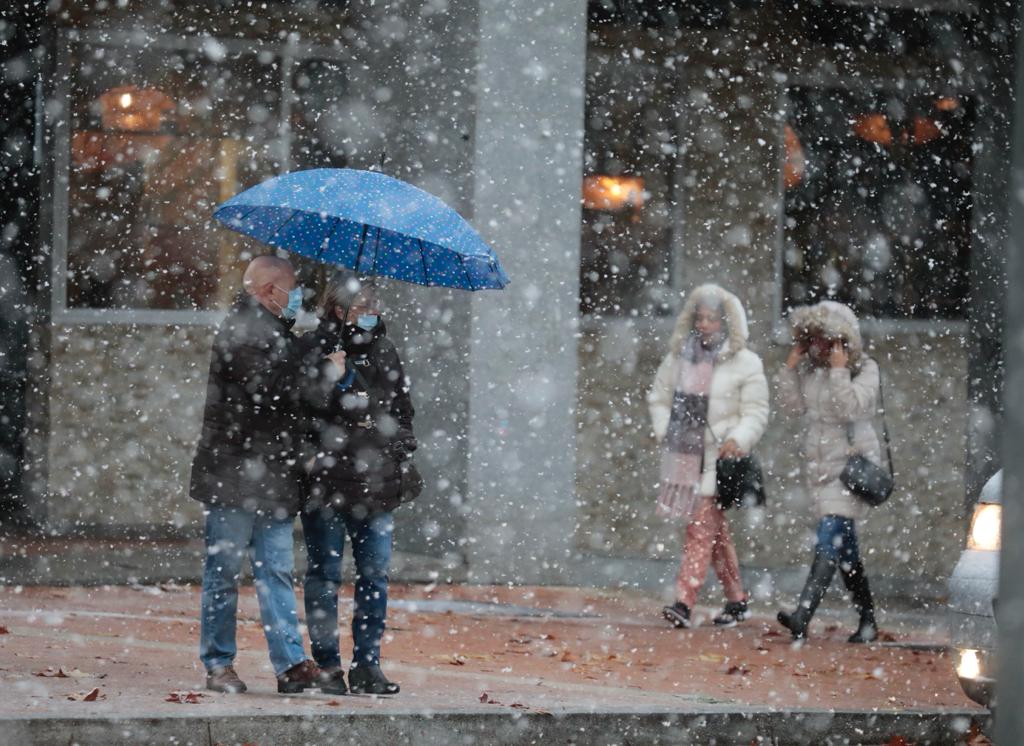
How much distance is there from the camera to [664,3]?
14008 mm

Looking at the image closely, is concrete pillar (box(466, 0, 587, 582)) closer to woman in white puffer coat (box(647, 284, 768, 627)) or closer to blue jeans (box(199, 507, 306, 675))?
woman in white puffer coat (box(647, 284, 768, 627))

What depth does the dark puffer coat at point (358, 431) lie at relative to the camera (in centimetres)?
723

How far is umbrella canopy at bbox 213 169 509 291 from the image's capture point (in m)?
7.02

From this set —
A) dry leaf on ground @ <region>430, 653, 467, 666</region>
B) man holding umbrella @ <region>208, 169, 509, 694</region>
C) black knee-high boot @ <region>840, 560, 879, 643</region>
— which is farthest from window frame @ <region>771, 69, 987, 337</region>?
man holding umbrella @ <region>208, 169, 509, 694</region>

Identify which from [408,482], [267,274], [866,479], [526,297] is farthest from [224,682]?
[526,297]

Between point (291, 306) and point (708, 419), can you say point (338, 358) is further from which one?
point (708, 419)

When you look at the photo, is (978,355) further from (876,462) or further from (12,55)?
(12,55)

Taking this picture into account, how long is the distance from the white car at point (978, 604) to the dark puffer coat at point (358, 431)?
7.70 ft

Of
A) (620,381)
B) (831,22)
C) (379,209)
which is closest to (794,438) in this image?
(620,381)

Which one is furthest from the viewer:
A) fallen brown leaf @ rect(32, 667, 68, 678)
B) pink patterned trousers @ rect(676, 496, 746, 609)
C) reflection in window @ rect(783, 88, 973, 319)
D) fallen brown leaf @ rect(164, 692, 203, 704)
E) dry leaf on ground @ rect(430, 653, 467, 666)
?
reflection in window @ rect(783, 88, 973, 319)

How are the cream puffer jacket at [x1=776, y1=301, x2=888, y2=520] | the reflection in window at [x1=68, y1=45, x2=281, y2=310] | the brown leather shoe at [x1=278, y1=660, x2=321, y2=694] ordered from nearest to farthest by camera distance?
1. the brown leather shoe at [x1=278, y1=660, x2=321, y2=694]
2. the cream puffer jacket at [x1=776, y1=301, x2=888, y2=520]
3. the reflection in window at [x1=68, y1=45, x2=281, y2=310]

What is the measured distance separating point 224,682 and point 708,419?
4.39 meters

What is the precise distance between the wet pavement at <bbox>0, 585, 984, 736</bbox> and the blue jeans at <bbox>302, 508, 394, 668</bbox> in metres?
0.24

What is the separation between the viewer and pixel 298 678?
288 inches
